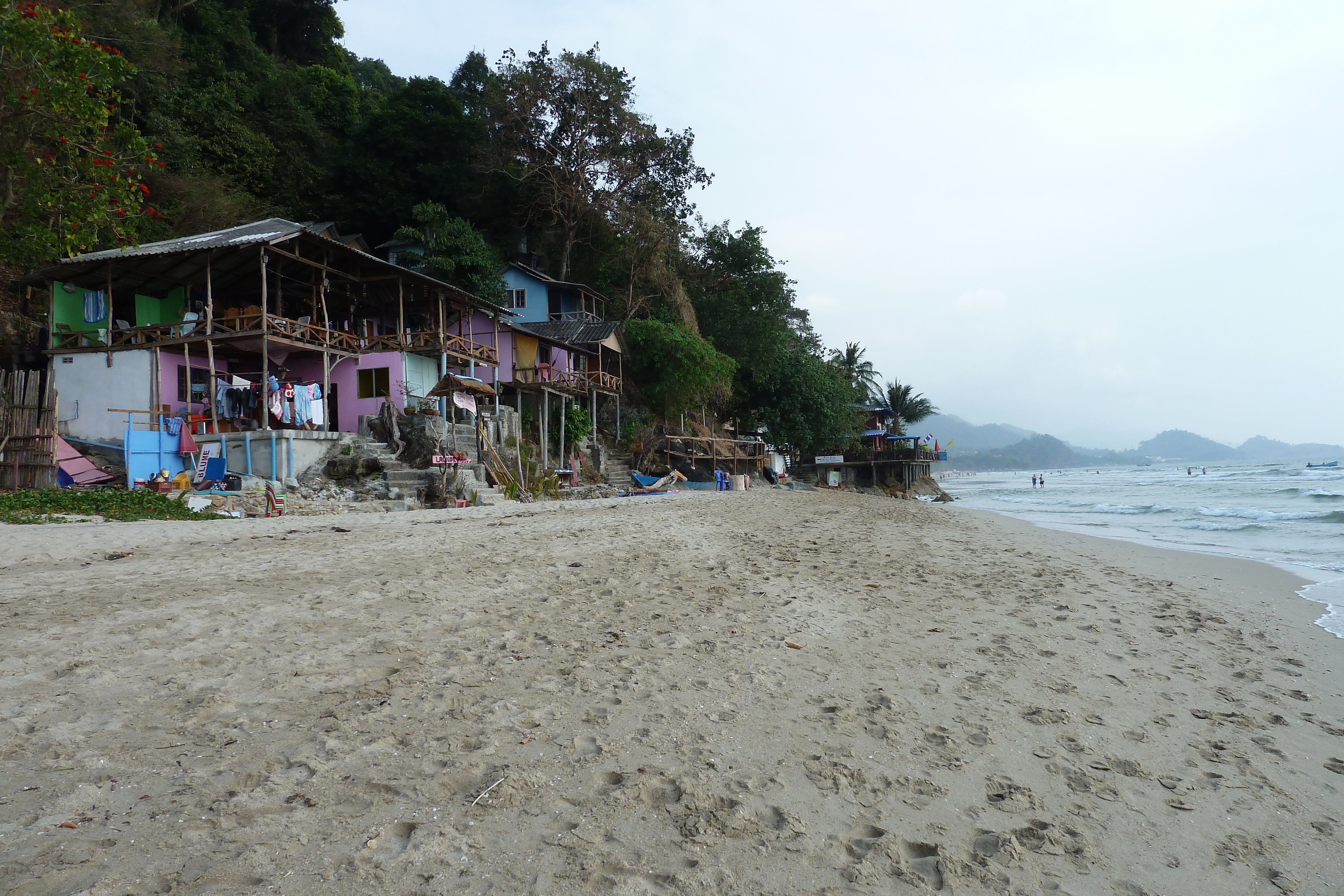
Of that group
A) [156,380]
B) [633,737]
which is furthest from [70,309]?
[633,737]

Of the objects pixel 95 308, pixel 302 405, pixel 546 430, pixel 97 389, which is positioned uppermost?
pixel 95 308

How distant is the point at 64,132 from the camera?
1339 centimetres

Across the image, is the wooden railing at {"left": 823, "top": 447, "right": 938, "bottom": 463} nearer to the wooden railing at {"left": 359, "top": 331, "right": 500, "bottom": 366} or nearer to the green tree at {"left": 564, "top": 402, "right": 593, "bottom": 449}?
the green tree at {"left": 564, "top": 402, "right": 593, "bottom": 449}

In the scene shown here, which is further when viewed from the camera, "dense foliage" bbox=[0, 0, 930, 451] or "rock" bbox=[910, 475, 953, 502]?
"rock" bbox=[910, 475, 953, 502]

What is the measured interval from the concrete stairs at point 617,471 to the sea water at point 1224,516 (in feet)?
46.4

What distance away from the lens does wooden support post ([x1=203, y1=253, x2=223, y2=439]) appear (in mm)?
17141

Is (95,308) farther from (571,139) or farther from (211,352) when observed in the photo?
(571,139)

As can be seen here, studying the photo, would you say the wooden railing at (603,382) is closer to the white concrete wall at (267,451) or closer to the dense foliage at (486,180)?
the dense foliage at (486,180)

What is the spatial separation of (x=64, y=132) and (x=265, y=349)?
18.4ft

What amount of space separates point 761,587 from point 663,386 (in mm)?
24265

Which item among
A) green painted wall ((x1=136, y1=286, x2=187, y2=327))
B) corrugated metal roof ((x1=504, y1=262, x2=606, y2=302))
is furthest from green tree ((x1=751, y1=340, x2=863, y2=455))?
green painted wall ((x1=136, y1=286, x2=187, y2=327))

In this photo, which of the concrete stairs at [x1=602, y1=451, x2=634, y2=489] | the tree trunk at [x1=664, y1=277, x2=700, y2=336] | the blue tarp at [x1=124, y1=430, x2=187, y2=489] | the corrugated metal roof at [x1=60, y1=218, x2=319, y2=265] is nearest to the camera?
the blue tarp at [x1=124, y1=430, x2=187, y2=489]

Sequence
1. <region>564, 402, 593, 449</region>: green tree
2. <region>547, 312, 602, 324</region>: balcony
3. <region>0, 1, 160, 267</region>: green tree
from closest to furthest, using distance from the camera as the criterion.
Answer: <region>0, 1, 160, 267</region>: green tree, <region>564, 402, 593, 449</region>: green tree, <region>547, 312, 602, 324</region>: balcony

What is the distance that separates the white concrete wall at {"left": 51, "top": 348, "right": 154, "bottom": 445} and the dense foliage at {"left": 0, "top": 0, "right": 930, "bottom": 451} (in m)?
6.81
